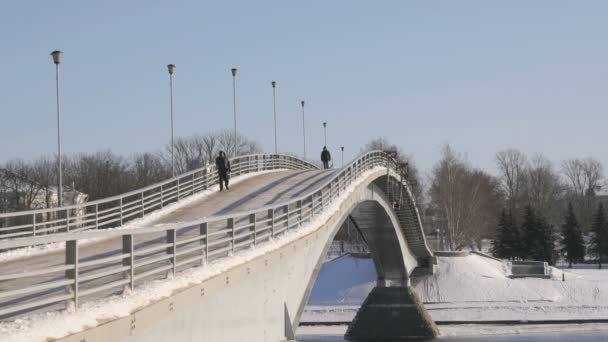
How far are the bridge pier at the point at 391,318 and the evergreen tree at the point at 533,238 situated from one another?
28695mm

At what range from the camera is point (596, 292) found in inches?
2443

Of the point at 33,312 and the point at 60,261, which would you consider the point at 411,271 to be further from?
the point at 33,312

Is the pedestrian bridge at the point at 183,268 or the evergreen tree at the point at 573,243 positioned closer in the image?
the pedestrian bridge at the point at 183,268

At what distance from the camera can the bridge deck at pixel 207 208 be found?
44.3 ft

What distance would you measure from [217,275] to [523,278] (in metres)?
55.9

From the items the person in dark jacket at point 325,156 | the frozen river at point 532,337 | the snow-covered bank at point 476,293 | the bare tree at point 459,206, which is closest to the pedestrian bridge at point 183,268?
the person in dark jacket at point 325,156

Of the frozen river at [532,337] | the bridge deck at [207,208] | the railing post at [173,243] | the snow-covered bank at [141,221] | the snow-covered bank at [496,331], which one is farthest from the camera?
the snow-covered bank at [496,331]

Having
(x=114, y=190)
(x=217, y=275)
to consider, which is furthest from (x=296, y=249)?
(x=114, y=190)

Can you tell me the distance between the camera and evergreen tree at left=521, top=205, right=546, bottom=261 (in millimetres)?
84375

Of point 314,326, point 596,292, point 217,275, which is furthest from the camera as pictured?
point 596,292

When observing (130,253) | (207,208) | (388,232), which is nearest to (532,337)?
(388,232)

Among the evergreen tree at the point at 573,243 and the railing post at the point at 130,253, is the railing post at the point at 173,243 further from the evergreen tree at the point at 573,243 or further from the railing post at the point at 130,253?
the evergreen tree at the point at 573,243

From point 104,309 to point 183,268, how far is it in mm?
4843

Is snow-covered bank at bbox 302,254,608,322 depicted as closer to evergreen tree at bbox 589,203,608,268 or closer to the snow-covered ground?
the snow-covered ground
